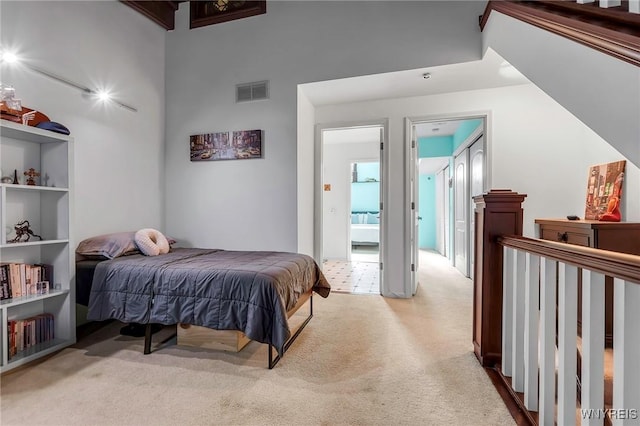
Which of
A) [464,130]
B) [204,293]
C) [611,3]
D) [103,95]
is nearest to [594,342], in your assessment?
[611,3]

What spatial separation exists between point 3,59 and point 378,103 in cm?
332

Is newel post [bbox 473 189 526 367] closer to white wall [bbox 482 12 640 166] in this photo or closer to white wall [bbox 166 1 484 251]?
white wall [bbox 482 12 640 166]

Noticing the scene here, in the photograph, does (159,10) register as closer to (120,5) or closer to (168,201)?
(120,5)

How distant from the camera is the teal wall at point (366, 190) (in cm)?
818

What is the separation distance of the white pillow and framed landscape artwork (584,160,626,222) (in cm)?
377

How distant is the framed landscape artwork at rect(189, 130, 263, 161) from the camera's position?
3166 mm

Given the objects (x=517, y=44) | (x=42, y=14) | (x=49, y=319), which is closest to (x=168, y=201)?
(x=49, y=319)

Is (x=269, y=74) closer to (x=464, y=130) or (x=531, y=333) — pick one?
(x=531, y=333)

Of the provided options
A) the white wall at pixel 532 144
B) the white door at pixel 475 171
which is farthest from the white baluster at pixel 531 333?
the white door at pixel 475 171

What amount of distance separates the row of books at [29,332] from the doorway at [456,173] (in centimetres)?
338

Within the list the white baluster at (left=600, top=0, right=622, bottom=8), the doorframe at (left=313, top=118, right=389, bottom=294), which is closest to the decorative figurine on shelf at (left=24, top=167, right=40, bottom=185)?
the doorframe at (left=313, top=118, right=389, bottom=294)

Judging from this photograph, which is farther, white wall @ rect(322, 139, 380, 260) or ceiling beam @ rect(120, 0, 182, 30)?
white wall @ rect(322, 139, 380, 260)

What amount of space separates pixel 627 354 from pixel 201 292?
1999 mm

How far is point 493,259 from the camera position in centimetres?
179
